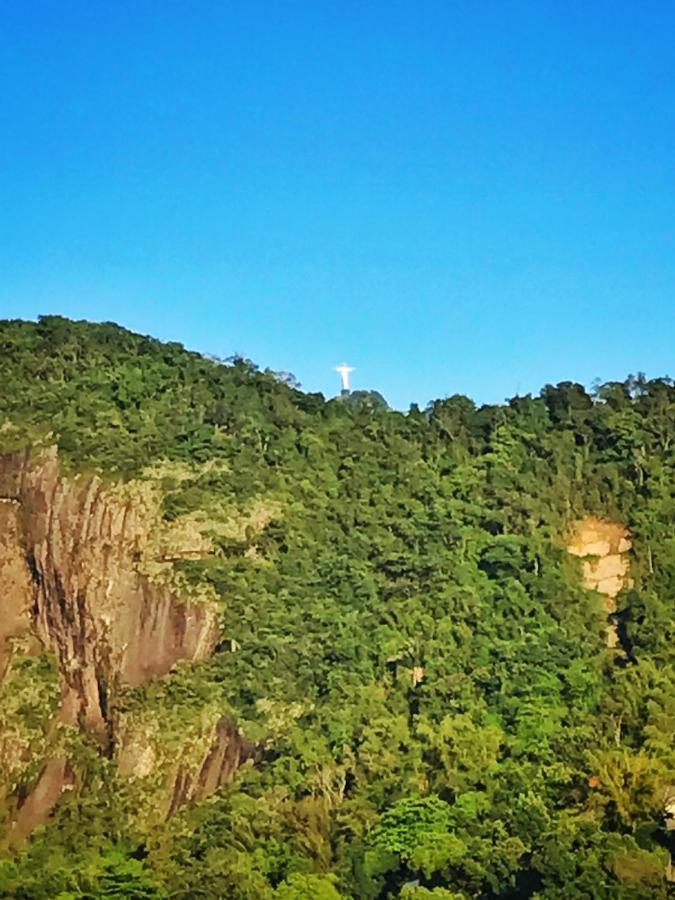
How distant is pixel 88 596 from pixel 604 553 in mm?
21232

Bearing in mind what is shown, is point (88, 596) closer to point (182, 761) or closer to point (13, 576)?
point (13, 576)

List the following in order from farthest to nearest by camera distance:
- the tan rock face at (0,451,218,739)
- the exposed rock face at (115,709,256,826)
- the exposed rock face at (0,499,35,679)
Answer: the exposed rock face at (0,499,35,679) < the tan rock face at (0,451,218,739) < the exposed rock face at (115,709,256,826)

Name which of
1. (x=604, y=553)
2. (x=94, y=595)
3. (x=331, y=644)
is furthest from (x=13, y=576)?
(x=604, y=553)

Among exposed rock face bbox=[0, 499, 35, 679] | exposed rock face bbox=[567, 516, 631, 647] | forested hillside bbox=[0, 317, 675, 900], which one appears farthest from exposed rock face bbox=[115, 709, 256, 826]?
exposed rock face bbox=[567, 516, 631, 647]

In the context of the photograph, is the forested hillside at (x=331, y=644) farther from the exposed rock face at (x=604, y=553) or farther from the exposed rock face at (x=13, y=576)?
the exposed rock face at (x=604, y=553)

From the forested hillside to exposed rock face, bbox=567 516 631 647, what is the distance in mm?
→ 378

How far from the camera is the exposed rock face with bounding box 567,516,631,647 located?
5497 cm

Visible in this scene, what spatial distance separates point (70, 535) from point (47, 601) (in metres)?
3.00

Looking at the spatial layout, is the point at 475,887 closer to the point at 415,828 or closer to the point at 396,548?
the point at 415,828

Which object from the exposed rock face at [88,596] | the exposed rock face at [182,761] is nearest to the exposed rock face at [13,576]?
the exposed rock face at [88,596]

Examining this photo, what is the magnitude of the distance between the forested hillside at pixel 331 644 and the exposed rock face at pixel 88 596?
12cm

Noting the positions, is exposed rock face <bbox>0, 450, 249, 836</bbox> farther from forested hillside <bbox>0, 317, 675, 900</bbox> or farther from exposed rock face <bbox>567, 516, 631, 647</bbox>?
exposed rock face <bbox>567, 516, 631, 647</bbox>

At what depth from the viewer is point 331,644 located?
53.0 meters

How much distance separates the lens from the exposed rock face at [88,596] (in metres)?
53.0
